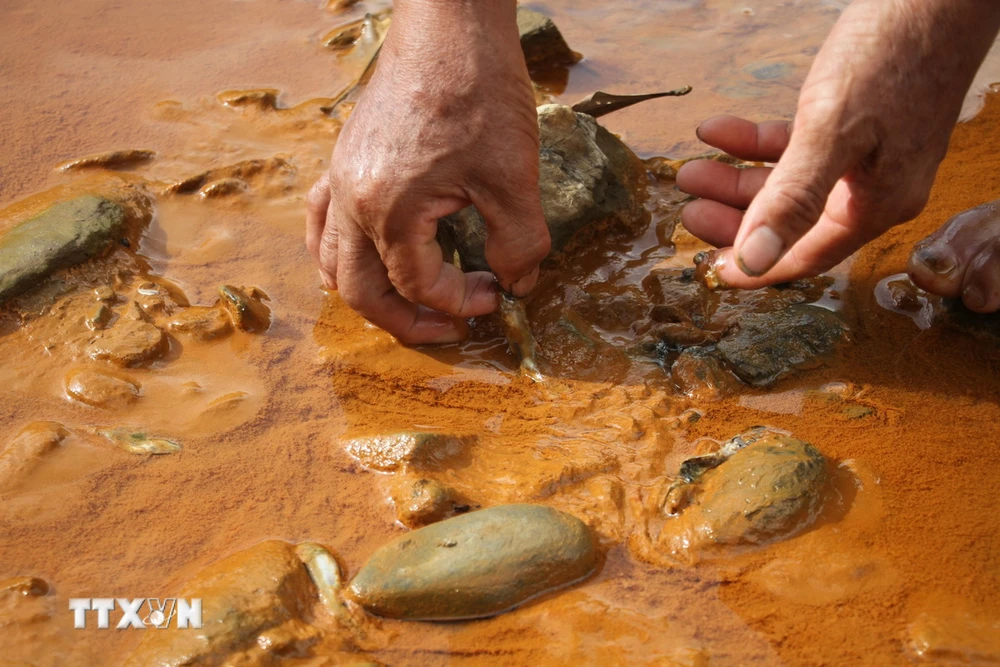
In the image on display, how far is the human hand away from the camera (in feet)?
6.13

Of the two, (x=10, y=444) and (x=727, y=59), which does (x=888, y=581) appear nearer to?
(x=10, y=444)

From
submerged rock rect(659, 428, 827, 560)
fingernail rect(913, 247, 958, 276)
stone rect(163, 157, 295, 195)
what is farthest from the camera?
stone rect(163, 157, 295, 195)

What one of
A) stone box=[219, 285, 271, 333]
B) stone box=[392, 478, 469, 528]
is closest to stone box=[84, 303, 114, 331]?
stone box=[219, 285, 271, 333]

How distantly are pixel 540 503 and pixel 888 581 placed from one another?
2.76ft

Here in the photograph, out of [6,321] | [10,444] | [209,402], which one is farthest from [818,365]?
[6,321]

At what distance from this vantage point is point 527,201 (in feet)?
7.51

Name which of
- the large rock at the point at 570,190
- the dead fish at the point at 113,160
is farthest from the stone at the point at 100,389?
the dead fish at the point at 113,160

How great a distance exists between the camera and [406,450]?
2.23 meters

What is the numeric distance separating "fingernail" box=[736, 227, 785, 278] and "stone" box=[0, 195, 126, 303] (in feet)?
7.43

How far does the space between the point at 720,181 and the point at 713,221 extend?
0.65ft

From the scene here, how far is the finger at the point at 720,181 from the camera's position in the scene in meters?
2.90

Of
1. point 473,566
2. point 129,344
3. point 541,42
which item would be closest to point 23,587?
point 129,344

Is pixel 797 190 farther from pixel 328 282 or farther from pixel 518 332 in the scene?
pixel 328 282

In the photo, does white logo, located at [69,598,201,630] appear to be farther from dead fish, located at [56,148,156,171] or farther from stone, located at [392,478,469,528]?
dead fish, located at [56,148,156,171]
